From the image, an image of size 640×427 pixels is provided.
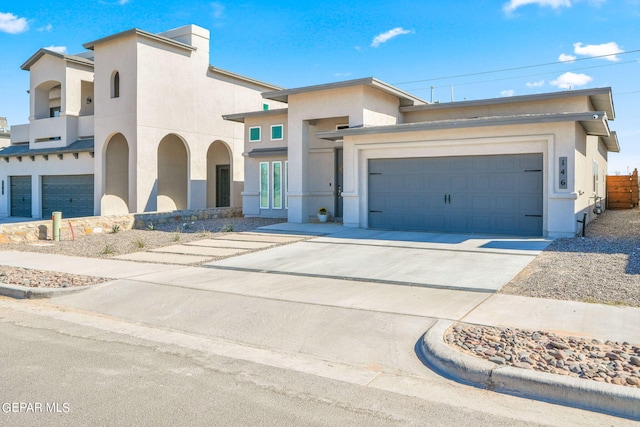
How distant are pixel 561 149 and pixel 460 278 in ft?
22.2

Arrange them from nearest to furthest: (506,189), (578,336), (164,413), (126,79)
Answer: (164,413), (578,336), (506,189), (126,79)

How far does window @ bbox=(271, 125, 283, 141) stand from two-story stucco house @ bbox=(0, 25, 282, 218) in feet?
17.3

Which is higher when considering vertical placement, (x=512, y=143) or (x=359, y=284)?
(x=512, y=143)

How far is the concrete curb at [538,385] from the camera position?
4.36 m

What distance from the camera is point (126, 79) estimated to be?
75.7 feet

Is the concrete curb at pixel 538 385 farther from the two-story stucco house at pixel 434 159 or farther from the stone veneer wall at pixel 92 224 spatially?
the stone veneer wall at pixel 92 224

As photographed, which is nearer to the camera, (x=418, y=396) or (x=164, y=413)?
(x=164, y=413)

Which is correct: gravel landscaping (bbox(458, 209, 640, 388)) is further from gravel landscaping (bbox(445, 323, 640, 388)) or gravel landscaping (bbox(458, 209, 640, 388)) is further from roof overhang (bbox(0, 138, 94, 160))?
roof overhang (bbox(0, 138, 94, 160))

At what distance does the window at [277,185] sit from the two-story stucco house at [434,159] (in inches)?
1.6

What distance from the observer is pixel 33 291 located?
8.99m

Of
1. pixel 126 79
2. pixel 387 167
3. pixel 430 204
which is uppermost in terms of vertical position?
pixel 126 79

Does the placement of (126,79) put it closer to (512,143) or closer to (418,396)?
(512,143)

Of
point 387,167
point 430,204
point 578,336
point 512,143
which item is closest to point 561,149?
point 512,143

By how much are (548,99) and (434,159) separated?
180 inches
